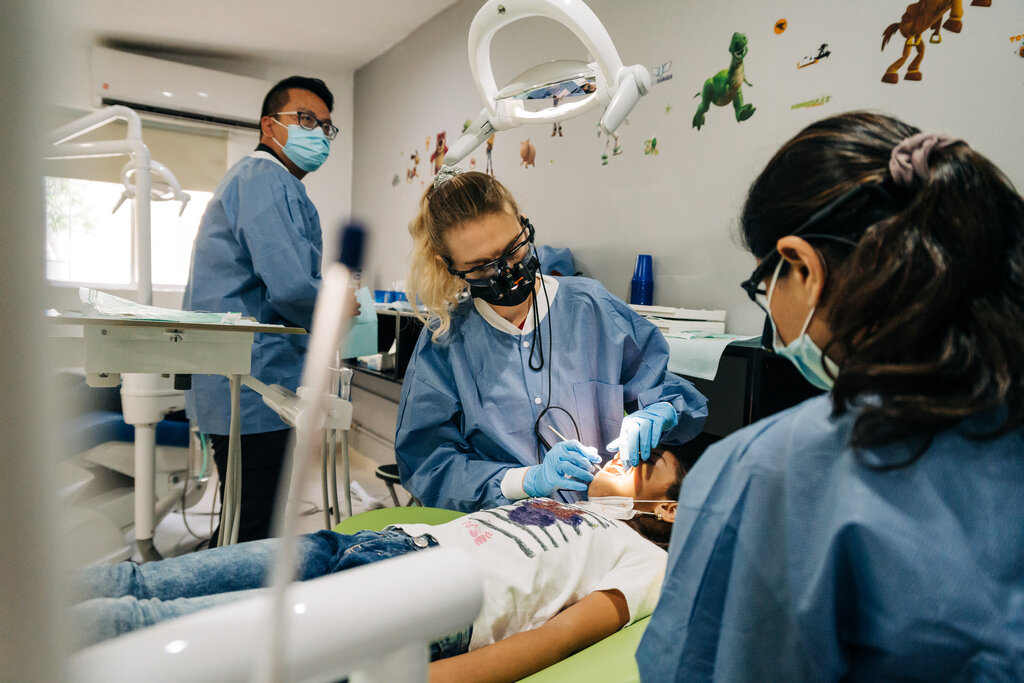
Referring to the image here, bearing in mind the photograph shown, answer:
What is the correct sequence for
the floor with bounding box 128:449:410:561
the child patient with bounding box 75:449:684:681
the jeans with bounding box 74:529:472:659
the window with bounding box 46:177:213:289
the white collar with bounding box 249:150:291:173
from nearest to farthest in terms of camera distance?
the window with bounding box 46:177:213:289 < the jeans with bounding box 74:529:472:659 < the child patient with bounding box 75:449:684:681 < the white collar with bounding box 249:150:291:173 < the floor with bounding box 128:449:410:561

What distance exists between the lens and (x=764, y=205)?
684 millimetres

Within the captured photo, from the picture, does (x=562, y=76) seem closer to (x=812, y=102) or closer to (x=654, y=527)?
(x=812, y=102)

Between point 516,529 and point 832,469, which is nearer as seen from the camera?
point 832,469

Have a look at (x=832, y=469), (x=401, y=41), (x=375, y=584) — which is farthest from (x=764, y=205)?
(x=401, y=41)

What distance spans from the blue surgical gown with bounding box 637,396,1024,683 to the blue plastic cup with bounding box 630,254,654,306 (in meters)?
1.20

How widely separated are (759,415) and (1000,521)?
0.92m

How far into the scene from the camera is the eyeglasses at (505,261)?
1.24 metres

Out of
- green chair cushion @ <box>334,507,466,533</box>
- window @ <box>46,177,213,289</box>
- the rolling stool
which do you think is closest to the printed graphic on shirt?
green chair cushion @ <box>334,507,466,533</box>

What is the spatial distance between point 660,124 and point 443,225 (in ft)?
2.79

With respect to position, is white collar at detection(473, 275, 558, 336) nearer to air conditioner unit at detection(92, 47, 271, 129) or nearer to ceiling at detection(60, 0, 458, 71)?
ceiling at detection(60, 0, 458, 71)

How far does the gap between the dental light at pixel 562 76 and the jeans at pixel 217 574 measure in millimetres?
847

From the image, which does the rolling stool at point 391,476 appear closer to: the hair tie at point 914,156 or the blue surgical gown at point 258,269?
the blue surgical gown at point 258,269

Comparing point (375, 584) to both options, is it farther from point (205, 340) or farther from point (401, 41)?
point (401, 41)

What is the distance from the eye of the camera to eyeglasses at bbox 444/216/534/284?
48.8 inches
